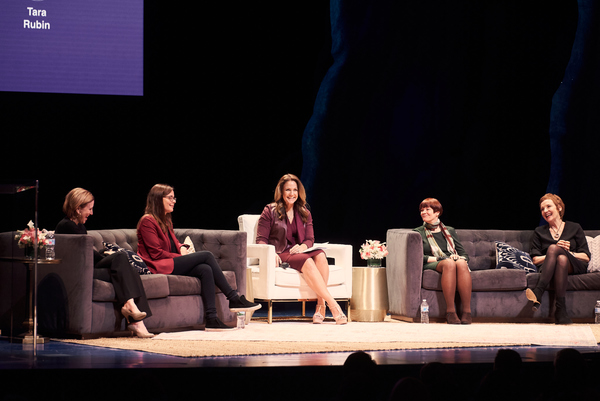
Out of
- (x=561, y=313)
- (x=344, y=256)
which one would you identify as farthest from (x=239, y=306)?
(x=561, y=313)

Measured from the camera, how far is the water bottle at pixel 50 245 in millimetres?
4523

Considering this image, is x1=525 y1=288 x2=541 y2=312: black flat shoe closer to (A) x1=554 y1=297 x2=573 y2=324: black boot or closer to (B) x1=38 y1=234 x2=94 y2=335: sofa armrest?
(A) x1=554 y1=297 x2=573 y2=324: black boot

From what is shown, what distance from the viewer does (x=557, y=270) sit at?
5.95 m

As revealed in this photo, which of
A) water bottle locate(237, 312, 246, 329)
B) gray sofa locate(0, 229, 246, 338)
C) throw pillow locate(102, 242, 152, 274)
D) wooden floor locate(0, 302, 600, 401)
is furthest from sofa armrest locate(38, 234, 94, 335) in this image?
wooden floor locate(0, 302, 600, 401)

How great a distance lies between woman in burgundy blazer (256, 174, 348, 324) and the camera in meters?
5.87

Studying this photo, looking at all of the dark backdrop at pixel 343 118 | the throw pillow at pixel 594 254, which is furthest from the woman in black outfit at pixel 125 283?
the throw pillow at pixel 594 254

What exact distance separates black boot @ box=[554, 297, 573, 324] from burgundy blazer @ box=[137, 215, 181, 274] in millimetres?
2870

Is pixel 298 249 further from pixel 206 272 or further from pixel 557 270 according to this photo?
pixel 557 270

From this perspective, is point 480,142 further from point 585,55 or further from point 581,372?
point 581,372

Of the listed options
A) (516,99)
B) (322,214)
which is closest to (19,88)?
(322,214)

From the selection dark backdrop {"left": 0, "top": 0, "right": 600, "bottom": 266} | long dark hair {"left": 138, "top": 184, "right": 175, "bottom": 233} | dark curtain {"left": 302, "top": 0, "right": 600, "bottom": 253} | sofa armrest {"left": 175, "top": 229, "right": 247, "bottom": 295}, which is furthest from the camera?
dark curtain {"left": 302, "top": 0, "right": 600, "bottom": 253}

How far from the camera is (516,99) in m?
7.98

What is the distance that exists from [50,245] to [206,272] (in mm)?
1093

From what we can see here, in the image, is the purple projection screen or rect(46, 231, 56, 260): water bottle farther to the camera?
the purple projection screen
